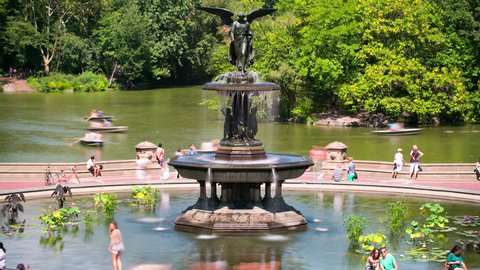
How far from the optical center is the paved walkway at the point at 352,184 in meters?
42.1

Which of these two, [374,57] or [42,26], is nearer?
[374,57]

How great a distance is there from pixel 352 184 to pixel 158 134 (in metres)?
34.8

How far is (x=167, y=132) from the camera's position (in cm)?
7862

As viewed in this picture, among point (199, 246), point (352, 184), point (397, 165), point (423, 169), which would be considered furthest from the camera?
point (423, 169)

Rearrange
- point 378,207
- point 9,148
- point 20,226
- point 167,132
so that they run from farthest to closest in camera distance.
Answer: point 167,132, point 9,148, point 378,207, point 20,226

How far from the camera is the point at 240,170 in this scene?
33.7m

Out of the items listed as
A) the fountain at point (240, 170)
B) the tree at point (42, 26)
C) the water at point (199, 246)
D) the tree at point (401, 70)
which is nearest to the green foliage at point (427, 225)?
the water at point (199, 246)

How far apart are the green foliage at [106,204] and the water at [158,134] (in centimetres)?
2369

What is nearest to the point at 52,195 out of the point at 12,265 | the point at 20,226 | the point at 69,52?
the point at 20,226

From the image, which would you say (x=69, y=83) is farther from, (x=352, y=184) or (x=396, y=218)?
(x=396, y=218)

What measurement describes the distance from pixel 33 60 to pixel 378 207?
92220mm

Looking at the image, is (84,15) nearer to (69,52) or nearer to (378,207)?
(69,52)

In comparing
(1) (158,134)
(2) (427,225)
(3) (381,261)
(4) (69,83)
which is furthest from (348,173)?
(4) (69,83)

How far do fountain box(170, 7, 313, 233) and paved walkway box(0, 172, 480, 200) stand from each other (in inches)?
300
